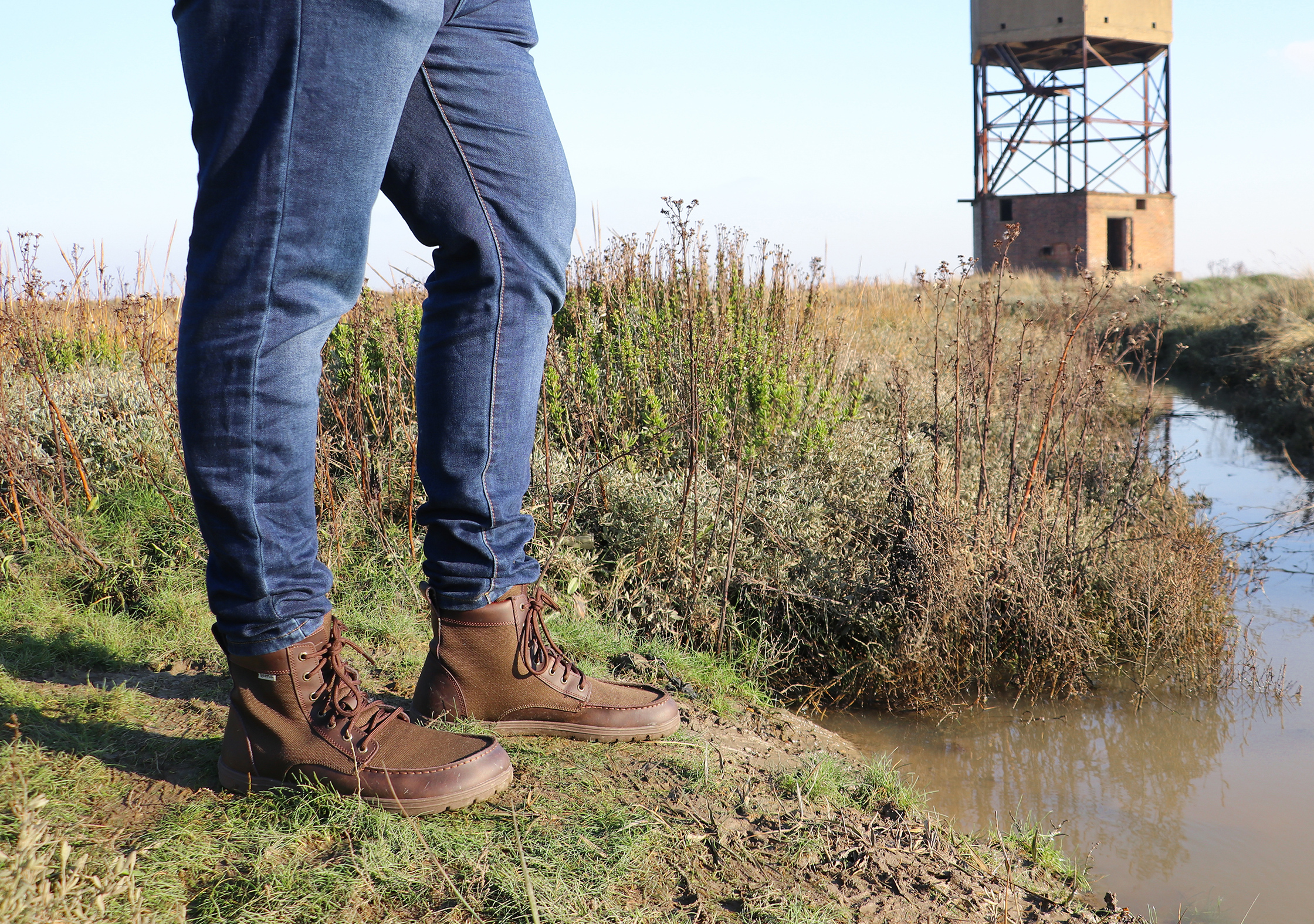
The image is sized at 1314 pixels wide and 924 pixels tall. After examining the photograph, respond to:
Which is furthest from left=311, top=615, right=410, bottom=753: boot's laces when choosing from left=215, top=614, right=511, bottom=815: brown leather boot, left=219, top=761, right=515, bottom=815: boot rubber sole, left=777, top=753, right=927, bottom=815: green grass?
left=777, top=753, right=927, bottom=815: green grass

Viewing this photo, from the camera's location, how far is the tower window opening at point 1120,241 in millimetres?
21594

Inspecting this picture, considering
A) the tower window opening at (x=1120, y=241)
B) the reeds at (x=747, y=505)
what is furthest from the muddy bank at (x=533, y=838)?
the tower window opening at (x=1120, y=241)

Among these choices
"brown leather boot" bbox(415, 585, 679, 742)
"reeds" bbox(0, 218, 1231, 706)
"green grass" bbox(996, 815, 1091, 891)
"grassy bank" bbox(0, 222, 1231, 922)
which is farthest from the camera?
"reeds" bbox(0, 218, 1231, 706)

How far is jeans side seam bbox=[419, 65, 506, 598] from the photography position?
5.29 feet

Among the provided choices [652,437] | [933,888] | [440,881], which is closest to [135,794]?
[440,881]

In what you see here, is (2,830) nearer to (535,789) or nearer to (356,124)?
(535,789)

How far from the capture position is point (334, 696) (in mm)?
1596

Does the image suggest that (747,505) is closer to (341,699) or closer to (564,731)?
(564,731)

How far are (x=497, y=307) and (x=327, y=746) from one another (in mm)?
860

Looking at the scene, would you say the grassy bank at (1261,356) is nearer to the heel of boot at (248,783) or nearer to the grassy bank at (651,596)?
the grassy bank at (651,596)

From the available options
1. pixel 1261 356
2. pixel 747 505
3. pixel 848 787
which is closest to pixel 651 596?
pixel 747 505

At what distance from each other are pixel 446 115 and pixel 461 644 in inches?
40.6

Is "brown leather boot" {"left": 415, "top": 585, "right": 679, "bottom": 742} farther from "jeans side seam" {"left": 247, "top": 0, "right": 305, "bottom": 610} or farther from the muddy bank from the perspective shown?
"jeans side seam" {"left": 247, "top": 0, "right": 305, "bottom": 610}

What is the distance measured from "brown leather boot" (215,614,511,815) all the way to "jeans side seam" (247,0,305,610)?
0.61 ft
